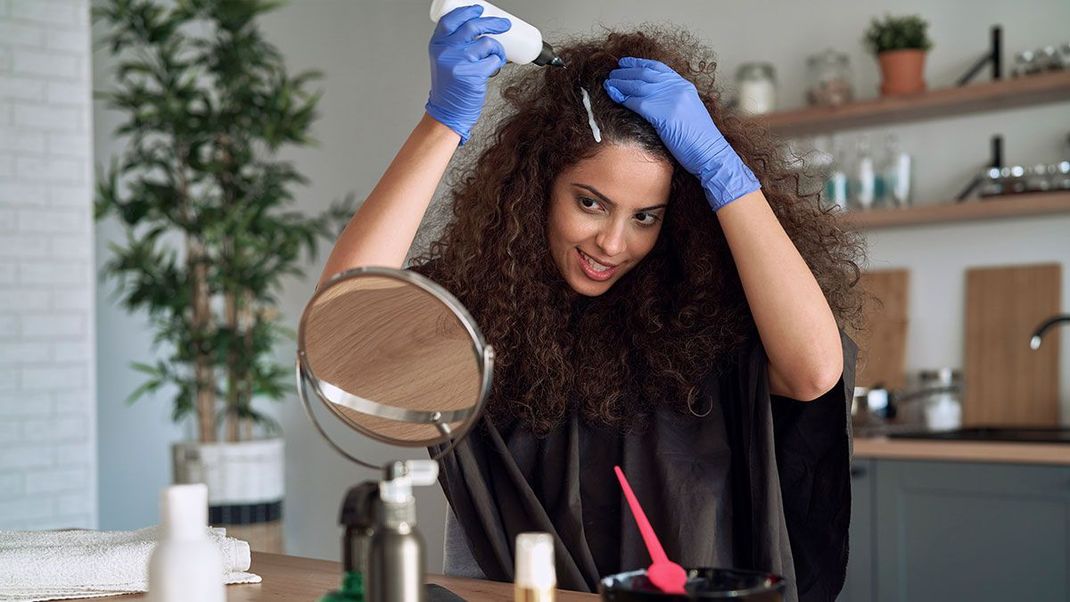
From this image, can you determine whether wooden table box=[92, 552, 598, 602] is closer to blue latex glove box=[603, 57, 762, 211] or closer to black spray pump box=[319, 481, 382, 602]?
black spray pump box=[319, 481, 382, 602]

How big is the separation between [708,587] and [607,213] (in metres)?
0.74

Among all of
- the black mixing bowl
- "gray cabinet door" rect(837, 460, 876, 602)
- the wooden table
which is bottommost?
"gray cabinet door" rect(837, 460, 876, 602)

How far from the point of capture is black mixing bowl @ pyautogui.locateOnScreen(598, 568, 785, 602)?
2.61 feet

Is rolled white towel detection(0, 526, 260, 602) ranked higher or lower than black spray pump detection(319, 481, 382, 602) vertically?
lower

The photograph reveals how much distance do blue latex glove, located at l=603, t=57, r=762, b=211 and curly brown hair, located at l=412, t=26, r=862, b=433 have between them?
2.5 inches

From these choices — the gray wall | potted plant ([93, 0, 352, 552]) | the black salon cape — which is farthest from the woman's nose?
potted plant ([93, 0, 352, 552])

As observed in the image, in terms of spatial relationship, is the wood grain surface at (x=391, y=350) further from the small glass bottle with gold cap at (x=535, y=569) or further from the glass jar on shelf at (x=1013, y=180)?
the glass jar on shelf at (x=1013, y=180)

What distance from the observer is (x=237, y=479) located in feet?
14.1

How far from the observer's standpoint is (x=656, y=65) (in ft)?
4.90

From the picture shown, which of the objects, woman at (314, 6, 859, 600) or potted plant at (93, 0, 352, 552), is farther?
potted plant at (93, 0, 352, 552)

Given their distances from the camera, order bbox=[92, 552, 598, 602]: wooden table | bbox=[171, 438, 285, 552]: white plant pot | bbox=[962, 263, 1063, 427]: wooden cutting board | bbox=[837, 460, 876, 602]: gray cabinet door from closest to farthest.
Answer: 1. bbox=[92, 552, 598, 602]: wooden table
2. bbox=[837, 460, 876, 602]: gray cabinet door
3. bbox=[962, 263, 1063, 427]: wooden cutting board
4. bbox=[171, 438, 285, 552]: white plant pot

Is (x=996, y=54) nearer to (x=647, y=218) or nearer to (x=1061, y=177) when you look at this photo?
(x=1061, y=177)

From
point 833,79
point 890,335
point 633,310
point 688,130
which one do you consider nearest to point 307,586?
point 633,310

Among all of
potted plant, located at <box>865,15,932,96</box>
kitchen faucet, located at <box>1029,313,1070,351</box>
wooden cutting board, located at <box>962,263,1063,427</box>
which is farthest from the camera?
potted plant, located at <box>865,15,932,96</box>
